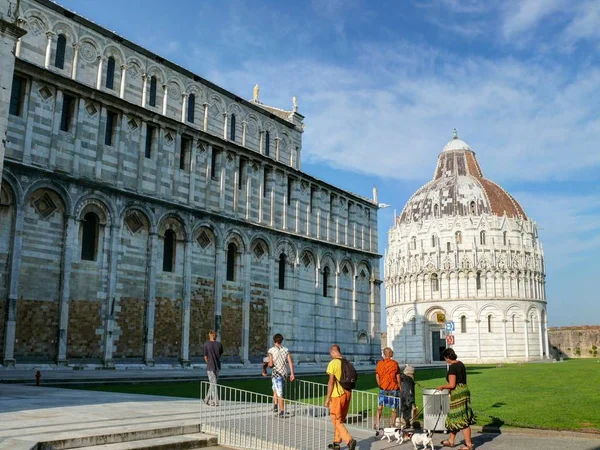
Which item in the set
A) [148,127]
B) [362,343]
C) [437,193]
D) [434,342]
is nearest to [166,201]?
[148,127]

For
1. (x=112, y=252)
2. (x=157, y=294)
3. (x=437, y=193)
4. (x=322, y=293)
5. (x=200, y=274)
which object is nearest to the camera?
(x=112, y=252)

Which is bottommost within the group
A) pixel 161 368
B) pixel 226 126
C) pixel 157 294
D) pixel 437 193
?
pixel 161 368

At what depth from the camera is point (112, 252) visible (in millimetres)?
29453

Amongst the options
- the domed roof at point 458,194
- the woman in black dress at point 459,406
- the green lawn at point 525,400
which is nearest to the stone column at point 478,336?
the domed roof at point 458,194

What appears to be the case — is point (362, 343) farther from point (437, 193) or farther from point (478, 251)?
point (437, 193)

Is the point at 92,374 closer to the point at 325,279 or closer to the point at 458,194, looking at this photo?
the point at 325,279

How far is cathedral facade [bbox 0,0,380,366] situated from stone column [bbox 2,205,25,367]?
0.06 meters

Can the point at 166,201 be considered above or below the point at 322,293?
above

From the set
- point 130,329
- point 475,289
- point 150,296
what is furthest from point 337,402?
point 475,289

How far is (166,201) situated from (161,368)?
8705 mm

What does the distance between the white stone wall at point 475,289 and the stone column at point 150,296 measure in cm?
6412

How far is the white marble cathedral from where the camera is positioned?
88000 millimetres

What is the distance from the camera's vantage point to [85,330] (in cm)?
2808

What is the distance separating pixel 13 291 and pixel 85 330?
4.09m
